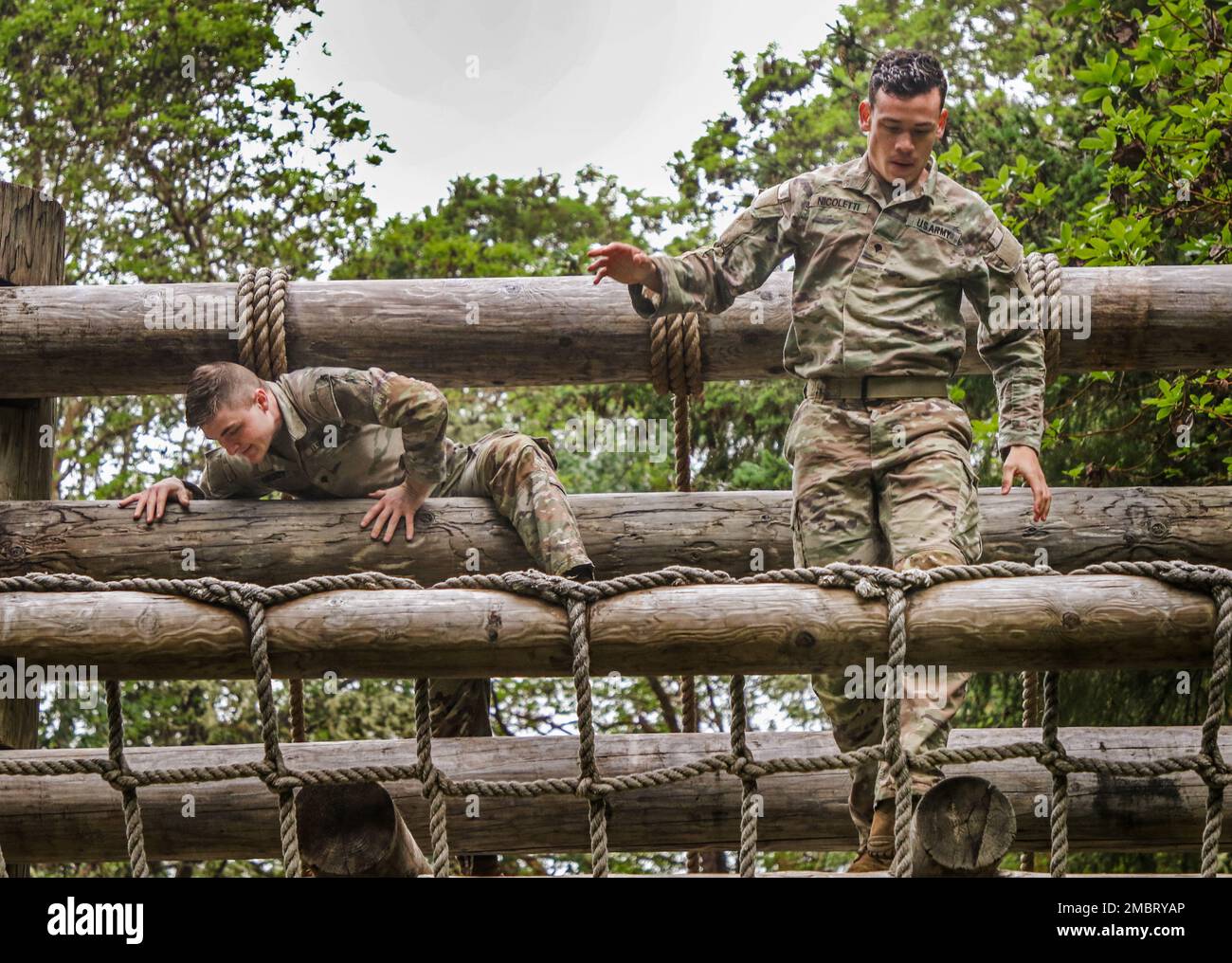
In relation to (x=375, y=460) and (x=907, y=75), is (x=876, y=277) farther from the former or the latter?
(x=375, y=460)

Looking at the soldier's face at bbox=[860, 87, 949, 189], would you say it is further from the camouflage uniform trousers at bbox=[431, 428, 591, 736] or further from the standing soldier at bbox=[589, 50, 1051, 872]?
the camouflage uniform trousers at bbox=[431, 428, 591, 736]

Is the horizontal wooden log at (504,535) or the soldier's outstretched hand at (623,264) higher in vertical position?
the soldier's outstretched hand at (623,264)

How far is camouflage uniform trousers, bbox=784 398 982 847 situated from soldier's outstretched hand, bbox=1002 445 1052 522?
0.09 m

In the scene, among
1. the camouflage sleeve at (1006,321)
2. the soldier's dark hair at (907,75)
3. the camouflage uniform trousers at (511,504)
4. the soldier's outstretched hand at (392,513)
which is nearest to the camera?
the soldier's dark hair at (907,75)

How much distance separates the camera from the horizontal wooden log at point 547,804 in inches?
166

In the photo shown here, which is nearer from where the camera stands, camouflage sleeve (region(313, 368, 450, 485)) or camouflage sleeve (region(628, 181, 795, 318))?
camouflage sleeve (region(628, 181, 795, 318))

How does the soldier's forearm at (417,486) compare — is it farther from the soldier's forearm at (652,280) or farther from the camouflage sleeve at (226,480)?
the soldier's forearm at (652,280)

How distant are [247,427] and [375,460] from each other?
45 centimetres

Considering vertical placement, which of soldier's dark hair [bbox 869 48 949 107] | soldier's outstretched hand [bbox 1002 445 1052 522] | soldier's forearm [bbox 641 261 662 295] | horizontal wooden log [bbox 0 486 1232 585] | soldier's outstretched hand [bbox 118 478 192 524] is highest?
soldier's dark hair [bbox 869 48 949 107]

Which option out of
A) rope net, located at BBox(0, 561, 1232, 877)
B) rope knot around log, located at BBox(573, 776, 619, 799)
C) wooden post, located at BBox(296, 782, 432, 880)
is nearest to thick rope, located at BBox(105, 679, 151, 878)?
rope net, located at BBox(0, 561, 1232, 877)

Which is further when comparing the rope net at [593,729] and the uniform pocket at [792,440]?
the uniform pocket at [792,440]

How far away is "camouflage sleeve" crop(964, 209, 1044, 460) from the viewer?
382 cm

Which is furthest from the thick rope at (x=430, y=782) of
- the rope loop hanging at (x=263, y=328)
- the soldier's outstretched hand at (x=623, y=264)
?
the rope loop hanging at (x=263, y=328)

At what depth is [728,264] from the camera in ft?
12.8
